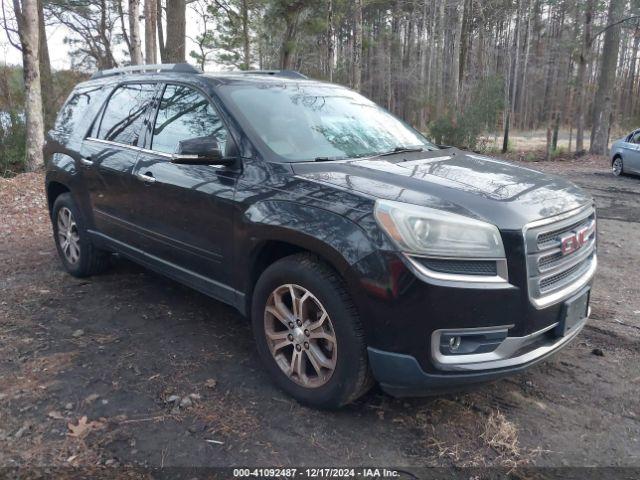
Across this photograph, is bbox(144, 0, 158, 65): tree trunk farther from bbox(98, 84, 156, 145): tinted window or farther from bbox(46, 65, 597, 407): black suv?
bbox(46, 65, 597, 407): black suv

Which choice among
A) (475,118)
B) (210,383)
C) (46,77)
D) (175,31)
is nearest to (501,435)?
(210,383)

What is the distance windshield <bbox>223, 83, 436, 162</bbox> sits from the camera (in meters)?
3.44

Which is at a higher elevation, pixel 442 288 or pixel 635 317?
pixel 442 288

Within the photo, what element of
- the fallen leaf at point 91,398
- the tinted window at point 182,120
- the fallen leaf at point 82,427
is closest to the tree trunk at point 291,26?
the tinted window at point 182,120

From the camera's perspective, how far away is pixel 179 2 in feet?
36.5

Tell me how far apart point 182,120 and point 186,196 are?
24.9 inches

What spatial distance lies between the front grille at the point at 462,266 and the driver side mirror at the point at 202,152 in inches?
57.7

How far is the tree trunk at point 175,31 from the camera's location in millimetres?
11016

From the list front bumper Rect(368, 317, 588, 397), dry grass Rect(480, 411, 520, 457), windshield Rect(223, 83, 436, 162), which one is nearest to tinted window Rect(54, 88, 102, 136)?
windshield Rect(223, 83, 436, 162)

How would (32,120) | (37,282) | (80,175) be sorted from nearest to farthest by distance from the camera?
1. (80,175)
2. (37,282)
3. (32,120)

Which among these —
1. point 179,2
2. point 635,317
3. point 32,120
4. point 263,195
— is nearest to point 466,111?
point 179,2

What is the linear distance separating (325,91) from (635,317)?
3.15 m

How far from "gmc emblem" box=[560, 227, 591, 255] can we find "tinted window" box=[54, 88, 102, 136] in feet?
13.8

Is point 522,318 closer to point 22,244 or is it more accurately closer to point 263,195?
point 263,195
